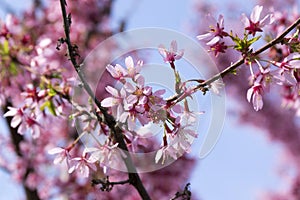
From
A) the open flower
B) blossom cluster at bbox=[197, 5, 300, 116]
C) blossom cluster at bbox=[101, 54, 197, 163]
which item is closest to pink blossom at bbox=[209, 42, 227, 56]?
blossom cluster at bbox=[197, 5, 300, 116]

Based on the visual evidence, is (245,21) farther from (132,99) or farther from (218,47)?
(132,99)

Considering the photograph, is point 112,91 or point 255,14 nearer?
point 112,91

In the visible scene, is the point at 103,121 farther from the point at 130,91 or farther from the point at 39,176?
the point at 39,176

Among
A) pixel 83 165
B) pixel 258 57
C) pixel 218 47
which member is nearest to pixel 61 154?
pixel 83 165

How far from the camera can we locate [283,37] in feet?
5.78

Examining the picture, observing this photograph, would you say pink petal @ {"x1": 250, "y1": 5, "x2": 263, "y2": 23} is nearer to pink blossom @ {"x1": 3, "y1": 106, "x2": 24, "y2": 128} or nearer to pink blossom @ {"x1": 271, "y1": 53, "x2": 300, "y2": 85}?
pink blossom @ {"x1": 271, "y1": 53, "x2": 300, "y2": 85}

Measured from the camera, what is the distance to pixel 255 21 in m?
Answer: 1.90

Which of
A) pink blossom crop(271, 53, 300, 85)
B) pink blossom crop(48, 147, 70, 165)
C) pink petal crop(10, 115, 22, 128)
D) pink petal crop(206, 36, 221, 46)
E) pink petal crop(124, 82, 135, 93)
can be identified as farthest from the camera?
pink petal crop(10, 115, 22, 128)

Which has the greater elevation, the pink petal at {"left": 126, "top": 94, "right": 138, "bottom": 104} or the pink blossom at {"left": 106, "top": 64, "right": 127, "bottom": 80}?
the pink blossom at {"left": 106, "top": 64, "right": 127, "bottom": 80}

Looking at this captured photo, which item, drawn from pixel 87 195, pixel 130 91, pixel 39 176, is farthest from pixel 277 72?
pixel 39 176

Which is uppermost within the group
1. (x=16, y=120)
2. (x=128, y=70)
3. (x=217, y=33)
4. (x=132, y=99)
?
(x=217, y=33)

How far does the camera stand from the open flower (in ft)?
6.20

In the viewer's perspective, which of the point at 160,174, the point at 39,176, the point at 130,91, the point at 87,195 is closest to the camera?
the point at 130,91

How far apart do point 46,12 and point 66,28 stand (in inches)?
217
